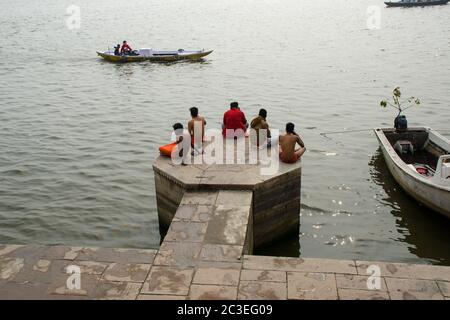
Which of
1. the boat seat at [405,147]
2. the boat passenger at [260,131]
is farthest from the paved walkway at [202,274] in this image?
the boat seat at [405,147]

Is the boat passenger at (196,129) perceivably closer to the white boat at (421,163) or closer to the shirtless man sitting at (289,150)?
the shirtless man sitting at (289,150)

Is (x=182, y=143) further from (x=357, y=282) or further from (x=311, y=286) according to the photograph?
(x=357, y=282)

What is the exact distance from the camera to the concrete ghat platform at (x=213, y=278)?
576cm

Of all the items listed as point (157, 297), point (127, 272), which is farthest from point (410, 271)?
point (127, 272)

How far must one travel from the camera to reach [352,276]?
608 centimetres

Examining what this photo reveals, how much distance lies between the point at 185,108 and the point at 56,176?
8.24 metres

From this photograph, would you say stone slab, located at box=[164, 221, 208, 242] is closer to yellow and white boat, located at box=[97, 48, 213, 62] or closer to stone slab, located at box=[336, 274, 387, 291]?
stone slab, located at box=[336, 274, 387, 291]

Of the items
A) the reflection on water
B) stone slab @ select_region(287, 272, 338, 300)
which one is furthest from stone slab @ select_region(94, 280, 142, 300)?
the reflection on water

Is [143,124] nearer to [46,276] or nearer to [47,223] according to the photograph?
[47,223]

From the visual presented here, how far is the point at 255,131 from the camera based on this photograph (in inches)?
389

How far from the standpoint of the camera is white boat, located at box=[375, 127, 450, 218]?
9391mm

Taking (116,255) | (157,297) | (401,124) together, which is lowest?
(157,297)

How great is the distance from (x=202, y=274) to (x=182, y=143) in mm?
3571
